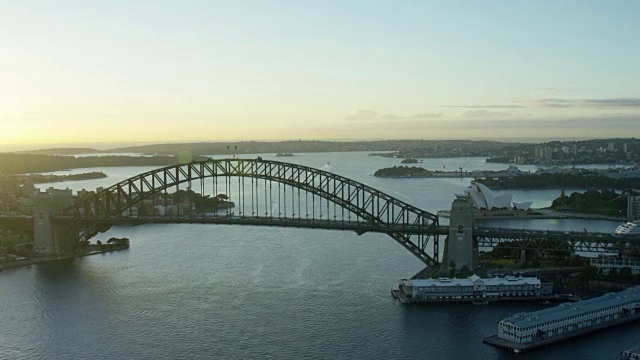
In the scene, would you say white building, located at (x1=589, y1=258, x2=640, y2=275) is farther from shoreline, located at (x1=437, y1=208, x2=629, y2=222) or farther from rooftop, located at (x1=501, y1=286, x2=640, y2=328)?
shoreline, located at (x1=437, y1=208, x2=629, y2=222)

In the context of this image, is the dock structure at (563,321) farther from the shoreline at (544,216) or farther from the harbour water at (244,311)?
the shoreline at (544,216)

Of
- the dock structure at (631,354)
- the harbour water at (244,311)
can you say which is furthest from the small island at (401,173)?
the dock structure at (631,354)

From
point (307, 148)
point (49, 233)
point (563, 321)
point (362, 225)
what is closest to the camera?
point (563, 321)

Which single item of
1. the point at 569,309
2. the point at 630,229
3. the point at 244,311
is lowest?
the point at 244,311

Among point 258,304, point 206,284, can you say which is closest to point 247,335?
point 258,304

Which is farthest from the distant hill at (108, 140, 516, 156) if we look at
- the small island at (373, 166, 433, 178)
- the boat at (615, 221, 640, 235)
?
Answer: the boat at (615, 221, 640, 235)

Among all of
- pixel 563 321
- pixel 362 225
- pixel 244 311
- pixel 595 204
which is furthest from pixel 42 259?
pixel 595 204

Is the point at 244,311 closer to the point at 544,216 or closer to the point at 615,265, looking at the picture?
the point at 615,265
